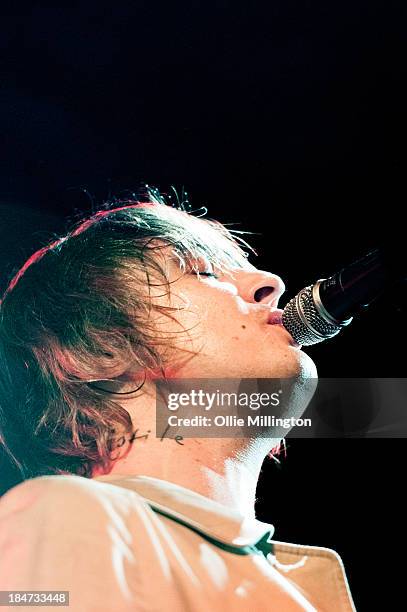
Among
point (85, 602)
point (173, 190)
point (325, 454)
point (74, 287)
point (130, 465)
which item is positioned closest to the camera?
point (85, 602)

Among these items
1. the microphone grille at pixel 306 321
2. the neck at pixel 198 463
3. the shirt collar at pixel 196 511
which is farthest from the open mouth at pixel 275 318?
the shirt collar at pixel 196 511

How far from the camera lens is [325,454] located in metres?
2.11

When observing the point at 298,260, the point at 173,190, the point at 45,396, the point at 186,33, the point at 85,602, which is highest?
the point at 186,33

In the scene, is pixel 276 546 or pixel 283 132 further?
pixel 283 132

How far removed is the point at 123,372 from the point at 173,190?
933 millimetres

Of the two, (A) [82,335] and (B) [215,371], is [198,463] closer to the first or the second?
(B) [215,371]

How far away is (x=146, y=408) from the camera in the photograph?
150 centimetres

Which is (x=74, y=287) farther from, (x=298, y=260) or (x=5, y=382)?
(x=298, y=260)

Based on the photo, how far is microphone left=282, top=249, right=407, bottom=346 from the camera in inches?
38.9

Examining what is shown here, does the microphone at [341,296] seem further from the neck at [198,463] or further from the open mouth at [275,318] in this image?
the neck at [198,463]

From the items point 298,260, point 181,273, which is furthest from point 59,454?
point 298,260

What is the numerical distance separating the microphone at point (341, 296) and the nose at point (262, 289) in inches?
9.1

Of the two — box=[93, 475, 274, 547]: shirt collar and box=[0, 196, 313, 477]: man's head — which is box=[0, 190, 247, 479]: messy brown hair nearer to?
box=[0, 196, 313, 477]: man's head

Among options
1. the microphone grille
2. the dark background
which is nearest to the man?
the microphone grille
